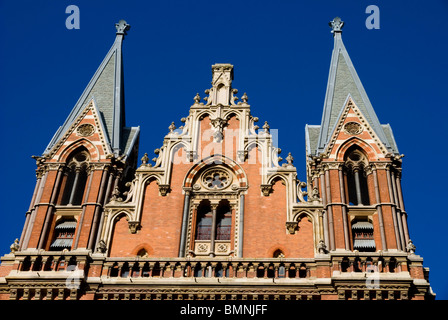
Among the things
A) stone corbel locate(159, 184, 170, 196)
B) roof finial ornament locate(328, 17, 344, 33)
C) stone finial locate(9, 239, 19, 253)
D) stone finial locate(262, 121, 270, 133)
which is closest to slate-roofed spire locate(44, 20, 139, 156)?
stone corbel locate(159, 184, 170, 196)

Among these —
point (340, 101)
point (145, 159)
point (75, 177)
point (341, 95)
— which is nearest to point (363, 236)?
point (340, 101)

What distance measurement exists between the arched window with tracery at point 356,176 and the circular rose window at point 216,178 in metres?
4.82

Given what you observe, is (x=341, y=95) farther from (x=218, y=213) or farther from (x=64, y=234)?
(x=64, y=234)

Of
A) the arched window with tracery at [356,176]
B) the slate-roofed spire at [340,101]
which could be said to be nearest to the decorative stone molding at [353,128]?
the slate-roofed spire at [340,101]

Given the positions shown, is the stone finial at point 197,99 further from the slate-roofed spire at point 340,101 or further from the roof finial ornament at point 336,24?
the roof finial ornament at point 336,24

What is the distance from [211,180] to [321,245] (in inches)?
223

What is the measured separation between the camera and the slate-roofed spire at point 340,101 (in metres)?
29.3

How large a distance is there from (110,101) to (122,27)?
21.8 feet

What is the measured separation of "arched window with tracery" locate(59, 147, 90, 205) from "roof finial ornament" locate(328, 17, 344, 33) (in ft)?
49.5

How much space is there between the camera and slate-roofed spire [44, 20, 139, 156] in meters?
30.0

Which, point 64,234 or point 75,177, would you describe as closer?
point 64,234

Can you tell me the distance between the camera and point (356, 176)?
28188 millimetres

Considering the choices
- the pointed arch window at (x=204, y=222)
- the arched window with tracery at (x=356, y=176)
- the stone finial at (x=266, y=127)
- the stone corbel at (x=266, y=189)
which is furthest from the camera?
the stone finial at (x=266, y=127)

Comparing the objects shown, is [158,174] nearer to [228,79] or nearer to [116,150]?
[116,150]
